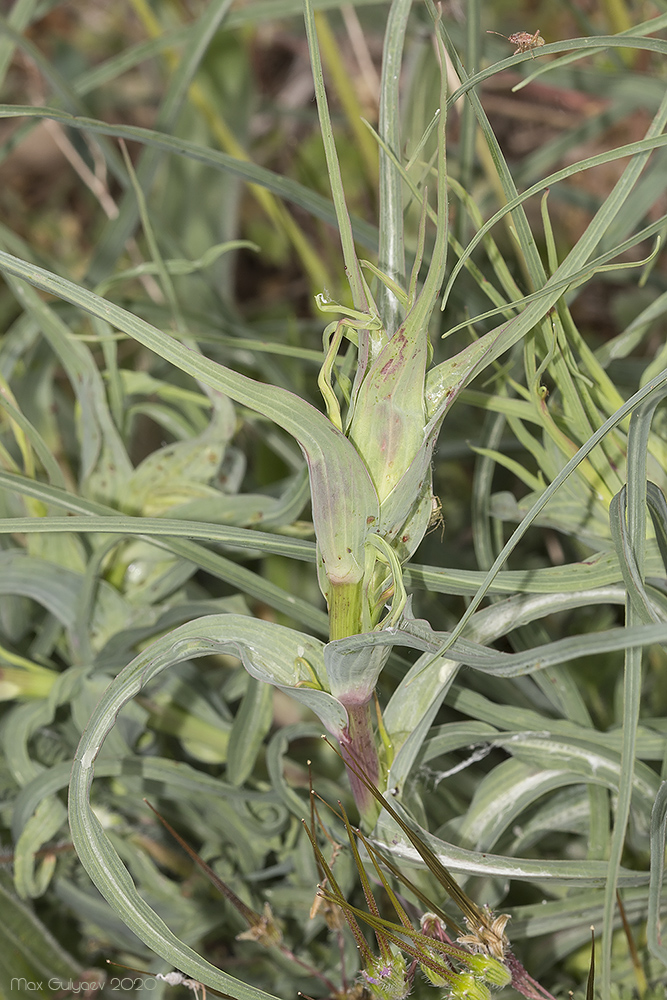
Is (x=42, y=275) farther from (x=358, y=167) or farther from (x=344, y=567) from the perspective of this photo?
(x=358, y=167)

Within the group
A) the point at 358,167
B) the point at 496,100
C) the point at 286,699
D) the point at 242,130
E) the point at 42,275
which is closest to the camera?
the point at 42,275

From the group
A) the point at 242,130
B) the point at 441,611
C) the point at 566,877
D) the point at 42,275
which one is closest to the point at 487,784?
the point at 566,877

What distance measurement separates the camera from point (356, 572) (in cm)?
30

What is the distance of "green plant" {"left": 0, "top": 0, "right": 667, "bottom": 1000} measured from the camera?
29 centimetres

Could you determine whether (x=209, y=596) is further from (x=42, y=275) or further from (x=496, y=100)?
(x=496, y=100)

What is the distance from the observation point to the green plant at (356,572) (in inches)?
11.4

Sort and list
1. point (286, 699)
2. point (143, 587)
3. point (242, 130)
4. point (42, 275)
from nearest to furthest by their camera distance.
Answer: point (42, 275) → point (143, 587) → point (286, 699) → point (242, 130)

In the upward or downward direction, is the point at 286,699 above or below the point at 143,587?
below

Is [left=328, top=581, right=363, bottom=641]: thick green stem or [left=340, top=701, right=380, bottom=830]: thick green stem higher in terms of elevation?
[left=328, top=581, right=363, bottom=641]: thick green stem

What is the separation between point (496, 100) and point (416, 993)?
105 centimetres

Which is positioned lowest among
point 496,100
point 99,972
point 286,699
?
point 99,972

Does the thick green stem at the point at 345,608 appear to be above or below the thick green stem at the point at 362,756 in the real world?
above

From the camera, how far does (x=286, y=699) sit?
0.64 m

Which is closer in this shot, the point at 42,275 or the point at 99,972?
the point at 42,275
